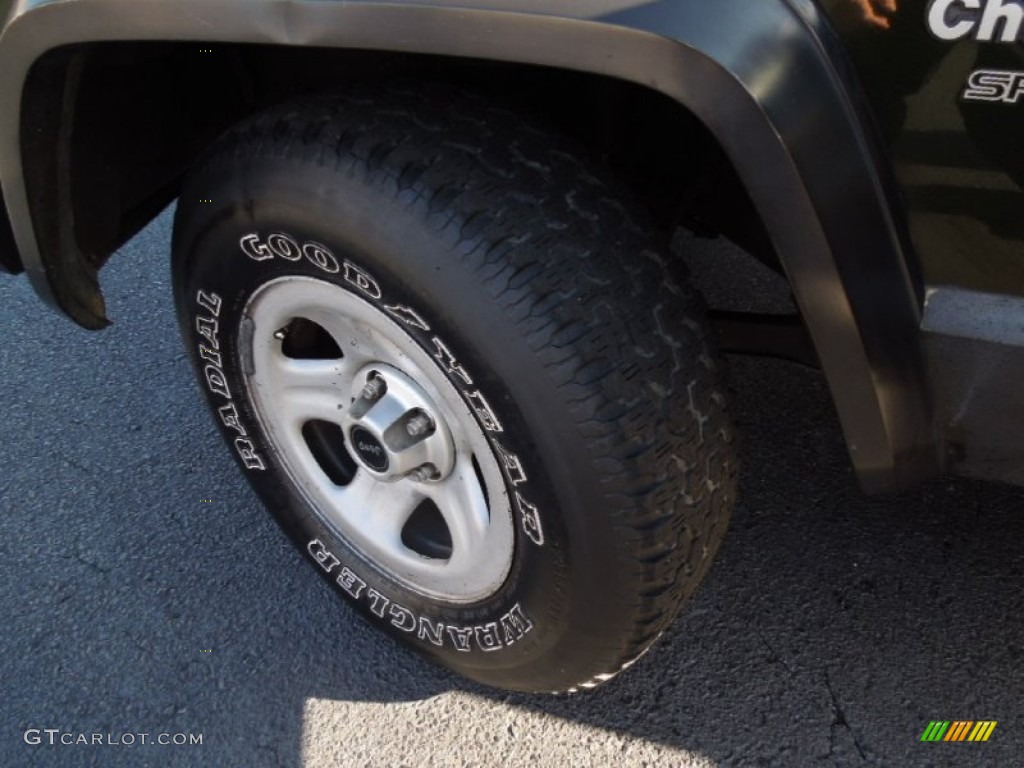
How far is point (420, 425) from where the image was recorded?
1.62 meters

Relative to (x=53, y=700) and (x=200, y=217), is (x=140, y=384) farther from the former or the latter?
(x=200, y=217)

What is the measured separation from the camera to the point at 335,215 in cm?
140

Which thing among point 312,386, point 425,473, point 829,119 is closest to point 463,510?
point 425,473

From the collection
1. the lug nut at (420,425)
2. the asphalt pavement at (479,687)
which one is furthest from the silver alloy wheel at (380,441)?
the asphalt pavement at (479,687)

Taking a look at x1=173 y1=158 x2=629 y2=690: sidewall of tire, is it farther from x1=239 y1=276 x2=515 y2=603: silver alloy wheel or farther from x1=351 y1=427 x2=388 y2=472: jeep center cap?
x1=351 y1=427 x2=388 y2=472: jeep center cap

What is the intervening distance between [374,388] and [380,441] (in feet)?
0.30

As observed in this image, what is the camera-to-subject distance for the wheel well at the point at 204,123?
154 centimetres

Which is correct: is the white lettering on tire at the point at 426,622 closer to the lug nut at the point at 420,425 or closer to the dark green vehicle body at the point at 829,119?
the lug nut at the point at 420,425

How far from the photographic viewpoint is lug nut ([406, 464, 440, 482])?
1.68 metres

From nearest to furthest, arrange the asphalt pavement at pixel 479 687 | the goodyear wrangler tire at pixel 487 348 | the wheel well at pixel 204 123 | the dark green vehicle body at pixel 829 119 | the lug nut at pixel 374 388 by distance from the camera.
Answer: the dark green vehicle body at pixel 829 119 < the goodyear wrangler tire at pixel 487 348 < the wheel well at pixel 204 123 < the lug nut at pixel 374 388 < the asphalt pavement at pixel 479 687

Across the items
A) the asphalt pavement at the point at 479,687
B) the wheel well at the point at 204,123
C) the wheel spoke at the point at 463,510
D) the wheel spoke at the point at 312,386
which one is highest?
the wheel well at the point at 204,123

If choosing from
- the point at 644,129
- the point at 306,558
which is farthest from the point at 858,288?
the point at 306,558

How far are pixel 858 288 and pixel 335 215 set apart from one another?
72 centimetres

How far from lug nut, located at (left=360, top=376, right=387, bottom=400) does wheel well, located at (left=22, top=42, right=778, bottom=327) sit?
485 millimetres
